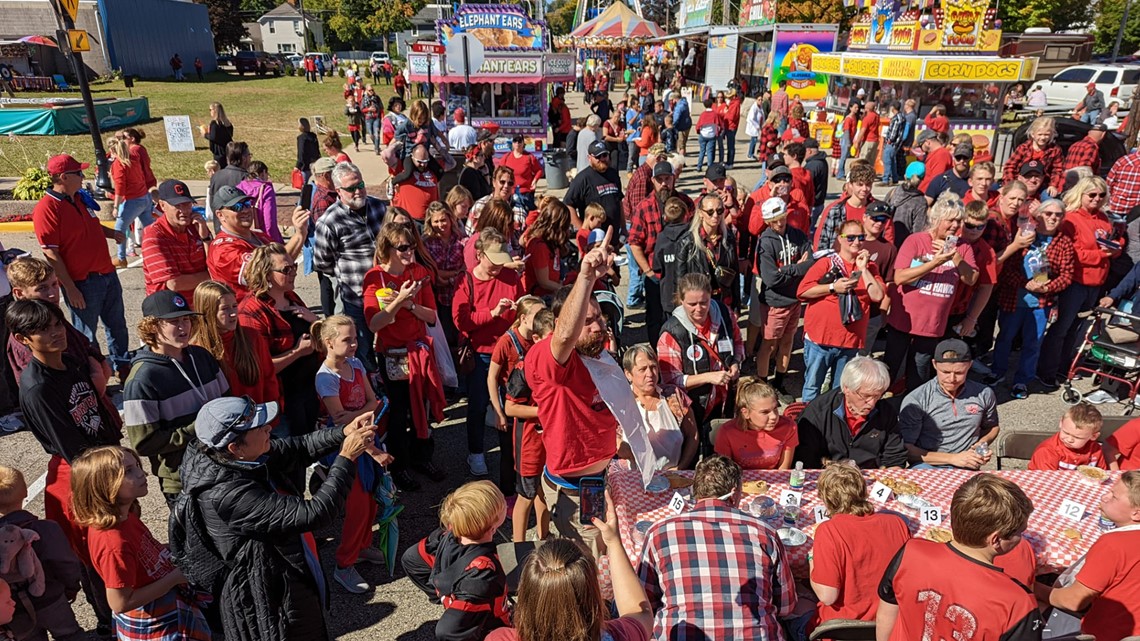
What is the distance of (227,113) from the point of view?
92.9 feet

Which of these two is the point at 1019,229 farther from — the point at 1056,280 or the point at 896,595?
the point at 896,595

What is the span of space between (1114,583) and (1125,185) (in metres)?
7.45

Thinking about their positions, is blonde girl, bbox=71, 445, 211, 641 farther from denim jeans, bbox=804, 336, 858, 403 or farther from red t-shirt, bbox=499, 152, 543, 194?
red t-shirt, bbox=499, 152, 543, 194

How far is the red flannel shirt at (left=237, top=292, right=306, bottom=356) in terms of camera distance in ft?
13.6

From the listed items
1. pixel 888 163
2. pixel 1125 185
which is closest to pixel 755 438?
pixel 1125 185

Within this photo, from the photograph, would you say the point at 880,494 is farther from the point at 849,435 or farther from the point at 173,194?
the point at 173,194

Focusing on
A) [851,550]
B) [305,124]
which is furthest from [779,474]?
[305,124]

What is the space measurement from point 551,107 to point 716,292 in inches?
480

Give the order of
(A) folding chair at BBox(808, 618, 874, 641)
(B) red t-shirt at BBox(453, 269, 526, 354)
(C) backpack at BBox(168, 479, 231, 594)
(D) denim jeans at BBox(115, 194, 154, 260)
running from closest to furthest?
(C) backpack at BBox(168, 479, 231, 594) < (A) folding chair at BBox(808, 618, 874, 641) < (B) red t-shirt at BBox(453, 269, 526, 354) < (D) denim jeans at BBox(115, 194, 154, 260)

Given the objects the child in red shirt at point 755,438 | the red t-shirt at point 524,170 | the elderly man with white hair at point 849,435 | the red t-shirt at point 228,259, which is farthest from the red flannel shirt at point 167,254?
the red t-shirt at point 524,170

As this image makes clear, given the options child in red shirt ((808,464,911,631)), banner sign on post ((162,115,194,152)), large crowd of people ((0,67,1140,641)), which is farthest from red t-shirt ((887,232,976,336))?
banner sign on post ((162,115,194,152))

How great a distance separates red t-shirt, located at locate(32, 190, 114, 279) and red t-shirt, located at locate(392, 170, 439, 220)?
110 inches

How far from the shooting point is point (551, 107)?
17.1 m

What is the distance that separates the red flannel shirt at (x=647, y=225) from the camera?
6.90 metres
